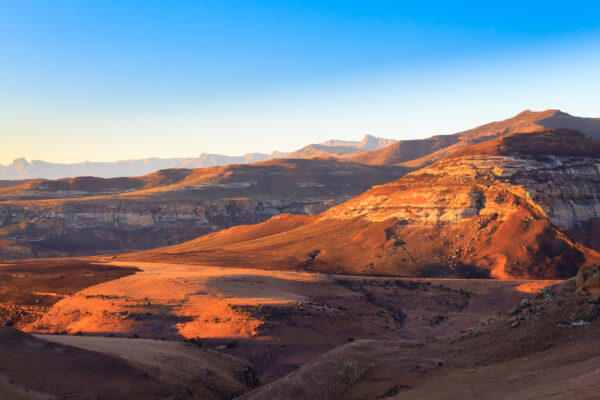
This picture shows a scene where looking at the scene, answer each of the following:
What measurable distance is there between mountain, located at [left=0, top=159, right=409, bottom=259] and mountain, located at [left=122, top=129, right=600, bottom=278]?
4803 cm

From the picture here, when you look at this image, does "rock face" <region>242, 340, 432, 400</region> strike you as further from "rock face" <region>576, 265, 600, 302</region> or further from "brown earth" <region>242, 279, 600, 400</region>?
"rock face" <region>576, 265, 600, 302</region>

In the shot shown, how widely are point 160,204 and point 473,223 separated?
92.0 m

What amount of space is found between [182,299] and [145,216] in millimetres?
91213

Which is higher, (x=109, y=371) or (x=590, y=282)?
(x=590, y=282)

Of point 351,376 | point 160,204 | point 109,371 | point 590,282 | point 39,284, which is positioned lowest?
point 39,284

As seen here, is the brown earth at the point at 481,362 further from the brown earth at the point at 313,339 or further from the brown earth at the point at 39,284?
the brown earth at the point at 39,284

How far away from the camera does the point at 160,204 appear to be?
12731cm

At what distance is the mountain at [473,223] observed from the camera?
184 feet

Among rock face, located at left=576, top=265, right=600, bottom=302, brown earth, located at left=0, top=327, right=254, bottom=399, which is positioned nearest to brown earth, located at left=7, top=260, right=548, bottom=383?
brown earth, located at left=0, top=327, right=254, bottom=399

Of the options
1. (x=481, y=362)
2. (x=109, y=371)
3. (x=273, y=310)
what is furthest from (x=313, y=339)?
(x=481, y=362)

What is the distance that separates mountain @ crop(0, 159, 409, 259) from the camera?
114131 millimetres

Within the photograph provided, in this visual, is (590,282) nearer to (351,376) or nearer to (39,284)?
(351,376)

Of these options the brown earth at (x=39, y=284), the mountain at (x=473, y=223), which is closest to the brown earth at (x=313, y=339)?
the brown earth at (x=39, y=284)

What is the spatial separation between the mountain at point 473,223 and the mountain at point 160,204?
1891 inches
